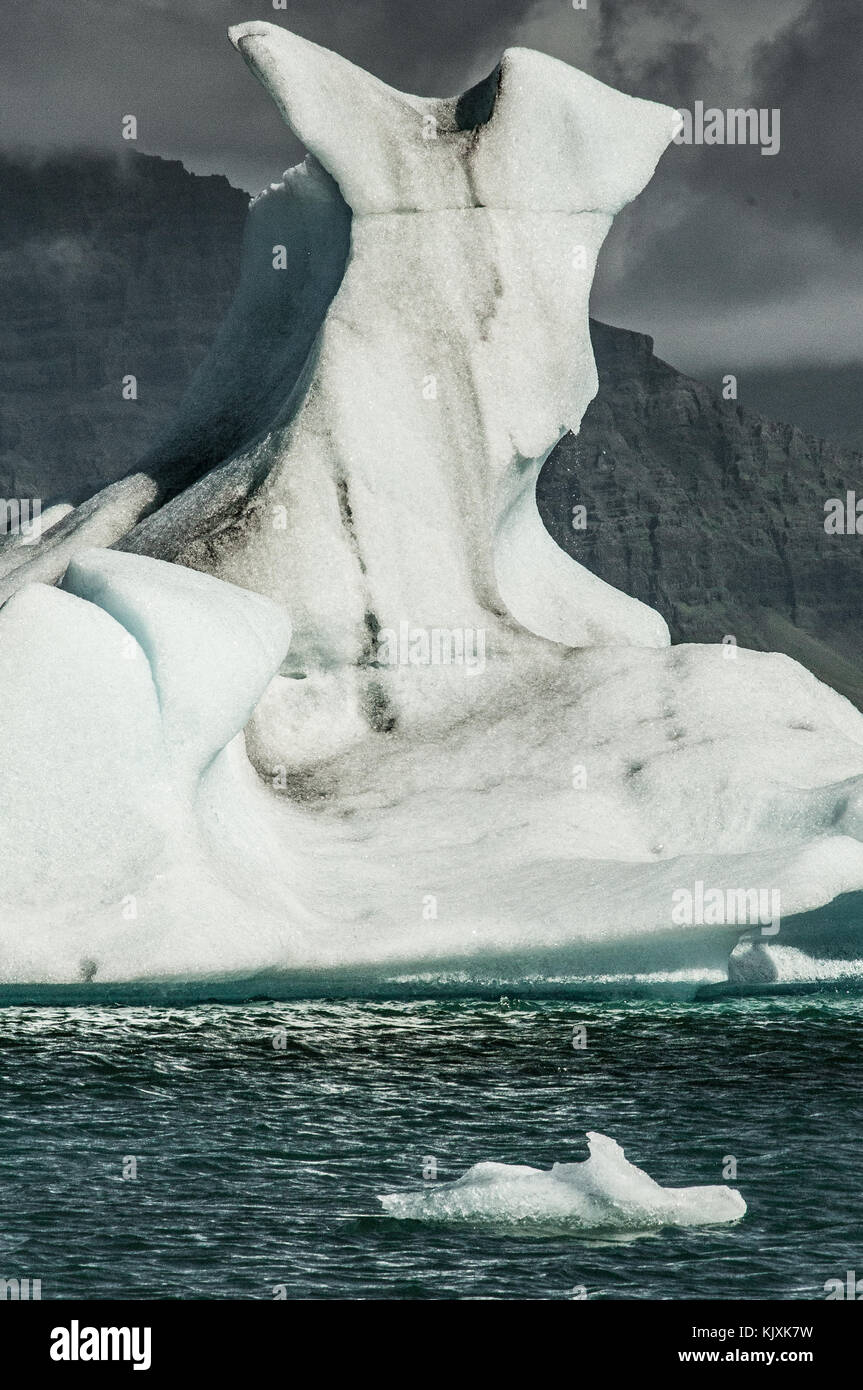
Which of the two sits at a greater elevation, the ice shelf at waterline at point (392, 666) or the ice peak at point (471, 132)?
the ice peak at point (471, 132)

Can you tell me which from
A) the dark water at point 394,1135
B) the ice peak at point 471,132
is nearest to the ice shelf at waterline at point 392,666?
the ice peak at point 471,132

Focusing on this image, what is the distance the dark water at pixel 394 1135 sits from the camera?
10.9 metres

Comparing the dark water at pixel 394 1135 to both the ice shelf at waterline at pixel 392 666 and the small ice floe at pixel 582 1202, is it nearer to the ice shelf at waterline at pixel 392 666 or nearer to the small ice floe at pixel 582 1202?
the small ice floe at pixel 582 1202

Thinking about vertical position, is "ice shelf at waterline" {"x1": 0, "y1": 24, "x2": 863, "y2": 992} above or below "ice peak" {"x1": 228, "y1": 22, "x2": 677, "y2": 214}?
below

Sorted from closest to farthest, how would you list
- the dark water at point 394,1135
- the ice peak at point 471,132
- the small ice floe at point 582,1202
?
the dark water at point 394,1135, the small ice floe at point 582,1202, the ice peak at point 471,132

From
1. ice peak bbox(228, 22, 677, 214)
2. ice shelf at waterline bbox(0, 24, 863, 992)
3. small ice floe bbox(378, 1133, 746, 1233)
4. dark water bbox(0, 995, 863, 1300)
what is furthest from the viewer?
ice peak bbox(228, 22, 677, 214)

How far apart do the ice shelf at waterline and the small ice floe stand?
5345 millimetres

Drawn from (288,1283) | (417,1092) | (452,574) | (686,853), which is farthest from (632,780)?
(288,1283)

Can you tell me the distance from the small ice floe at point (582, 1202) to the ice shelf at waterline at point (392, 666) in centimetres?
535

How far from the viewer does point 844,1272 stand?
10.9 m

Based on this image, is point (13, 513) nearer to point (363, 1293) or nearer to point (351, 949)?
point (351, 949)

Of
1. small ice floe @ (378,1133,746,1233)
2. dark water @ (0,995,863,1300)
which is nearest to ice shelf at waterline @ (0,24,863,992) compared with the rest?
dark water @ (0,995,863,1300)

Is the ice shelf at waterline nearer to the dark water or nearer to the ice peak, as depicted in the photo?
the ice peak

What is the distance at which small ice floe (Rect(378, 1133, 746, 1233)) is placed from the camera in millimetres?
11562
